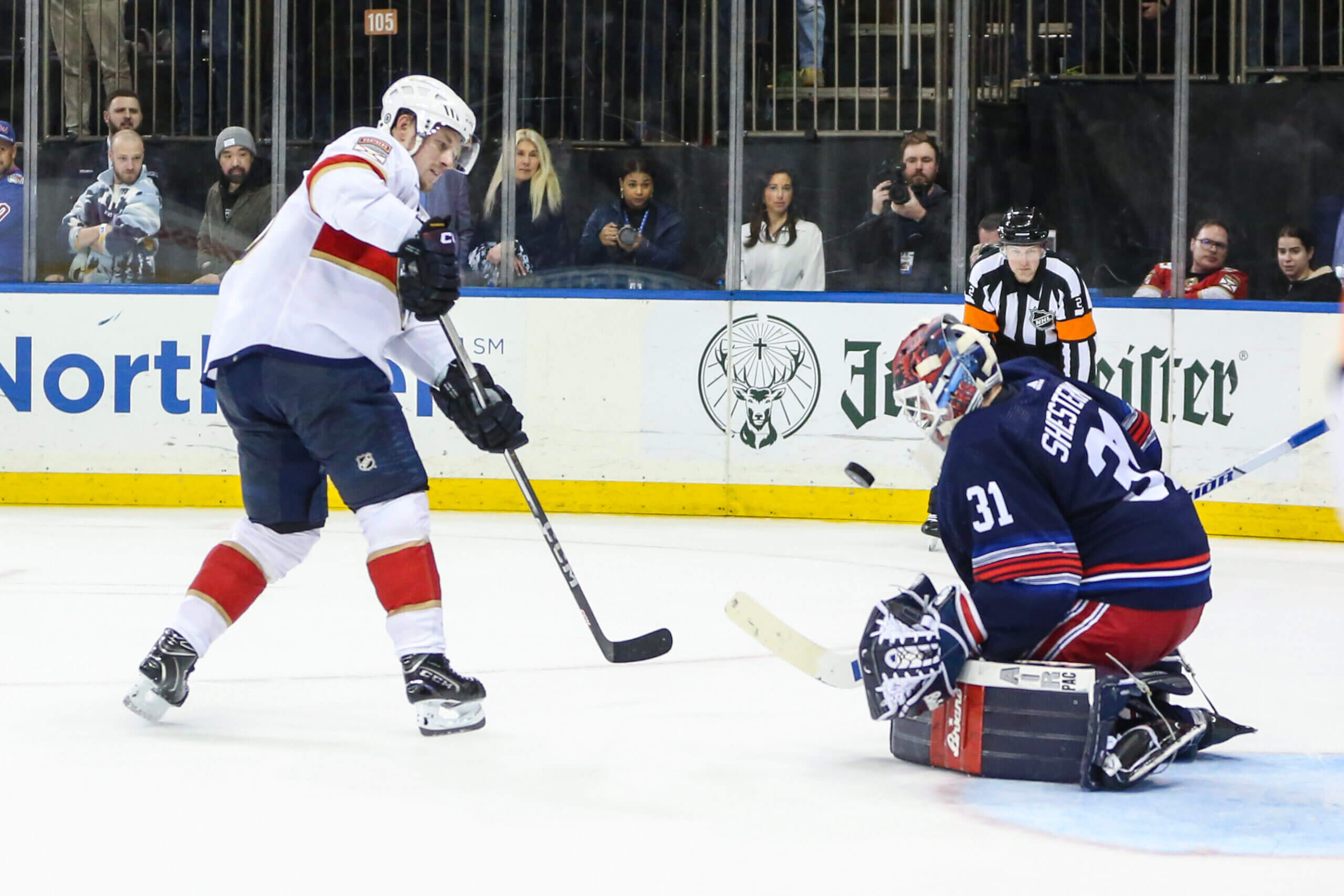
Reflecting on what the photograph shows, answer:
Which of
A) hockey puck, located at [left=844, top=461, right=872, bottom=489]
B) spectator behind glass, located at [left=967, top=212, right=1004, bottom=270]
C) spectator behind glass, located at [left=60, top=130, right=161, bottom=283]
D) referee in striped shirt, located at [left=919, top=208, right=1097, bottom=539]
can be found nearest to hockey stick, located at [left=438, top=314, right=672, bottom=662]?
hockey puck, located at [left=844, top=461, right=872, bottom=489]

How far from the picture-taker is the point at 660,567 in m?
5.26

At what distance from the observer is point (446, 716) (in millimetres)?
2994

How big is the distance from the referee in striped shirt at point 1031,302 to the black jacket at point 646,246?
1.68 meters

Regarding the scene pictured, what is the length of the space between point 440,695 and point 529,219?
424 centimetres

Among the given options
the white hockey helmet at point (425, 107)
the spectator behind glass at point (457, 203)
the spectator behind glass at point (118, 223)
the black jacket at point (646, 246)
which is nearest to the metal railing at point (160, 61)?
the spectator behind glass at point (118, 223)

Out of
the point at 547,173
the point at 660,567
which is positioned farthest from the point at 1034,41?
the point at 660,567

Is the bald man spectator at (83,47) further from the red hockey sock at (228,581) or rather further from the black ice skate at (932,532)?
the red hockey sock at (228,581)

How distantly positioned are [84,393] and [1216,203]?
4.29 metres

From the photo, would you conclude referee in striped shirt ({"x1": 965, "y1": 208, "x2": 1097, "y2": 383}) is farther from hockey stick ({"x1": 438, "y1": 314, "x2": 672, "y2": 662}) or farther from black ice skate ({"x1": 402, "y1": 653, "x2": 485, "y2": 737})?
black ice skate ({"x1": 402, "y1": 653, "x2": 485, "y2": 737})

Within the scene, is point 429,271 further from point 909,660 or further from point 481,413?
point 909,660

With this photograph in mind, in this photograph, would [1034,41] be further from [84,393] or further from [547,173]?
[84,393]

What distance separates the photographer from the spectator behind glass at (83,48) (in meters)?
7.08

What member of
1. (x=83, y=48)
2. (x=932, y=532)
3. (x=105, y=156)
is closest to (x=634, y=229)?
(x=932, y=532)

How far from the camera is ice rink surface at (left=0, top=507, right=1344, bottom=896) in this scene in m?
2.23
